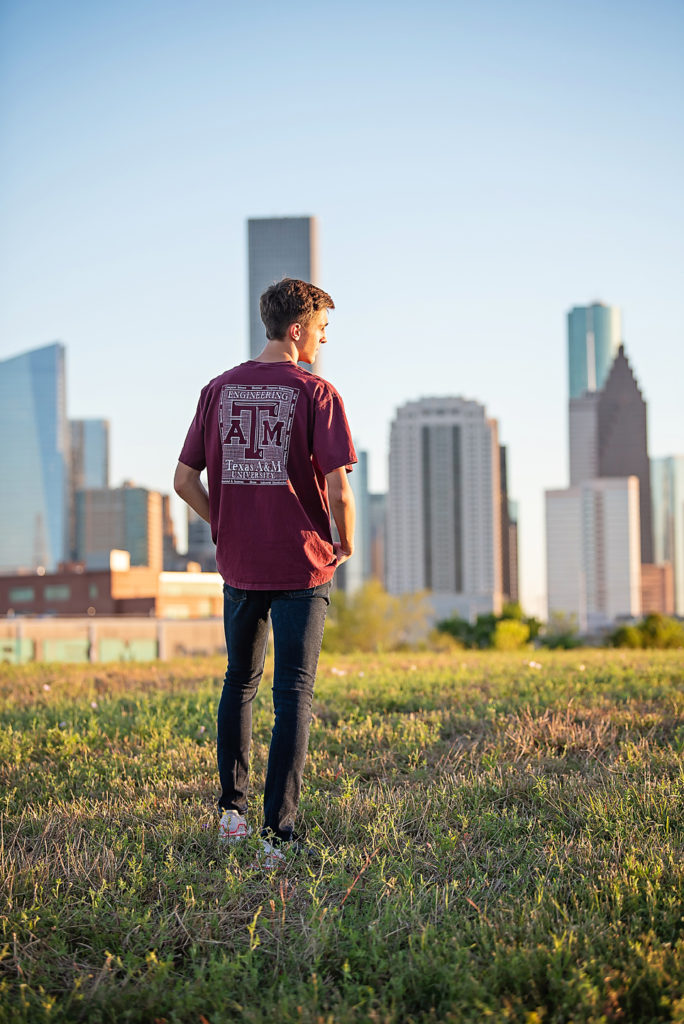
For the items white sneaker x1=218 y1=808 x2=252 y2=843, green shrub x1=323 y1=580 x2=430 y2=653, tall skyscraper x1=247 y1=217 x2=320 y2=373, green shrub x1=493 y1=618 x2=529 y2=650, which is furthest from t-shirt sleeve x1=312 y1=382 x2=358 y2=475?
tall skyscraper x1=247 y1=217 x2=320 y2=373

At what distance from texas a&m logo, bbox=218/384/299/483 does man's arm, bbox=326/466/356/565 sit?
173mm

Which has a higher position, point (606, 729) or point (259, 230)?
point (259, 230)

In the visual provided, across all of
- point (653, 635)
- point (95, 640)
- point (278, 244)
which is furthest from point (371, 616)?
point (278, 244)

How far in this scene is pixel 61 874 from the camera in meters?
2.76

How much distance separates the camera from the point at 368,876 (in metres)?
2.71

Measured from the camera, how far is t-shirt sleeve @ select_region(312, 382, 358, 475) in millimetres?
3080

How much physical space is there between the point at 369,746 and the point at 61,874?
1.72 meters

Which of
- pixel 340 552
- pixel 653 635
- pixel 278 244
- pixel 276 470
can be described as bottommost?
pixel 653 635

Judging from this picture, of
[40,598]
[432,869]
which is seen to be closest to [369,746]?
[432,869]

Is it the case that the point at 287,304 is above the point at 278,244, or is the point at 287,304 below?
below

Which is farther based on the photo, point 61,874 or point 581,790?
point 581,790

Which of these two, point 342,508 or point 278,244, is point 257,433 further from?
point 278,244

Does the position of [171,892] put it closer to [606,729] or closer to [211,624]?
[606,729]

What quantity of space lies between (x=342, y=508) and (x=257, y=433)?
0.39 m
